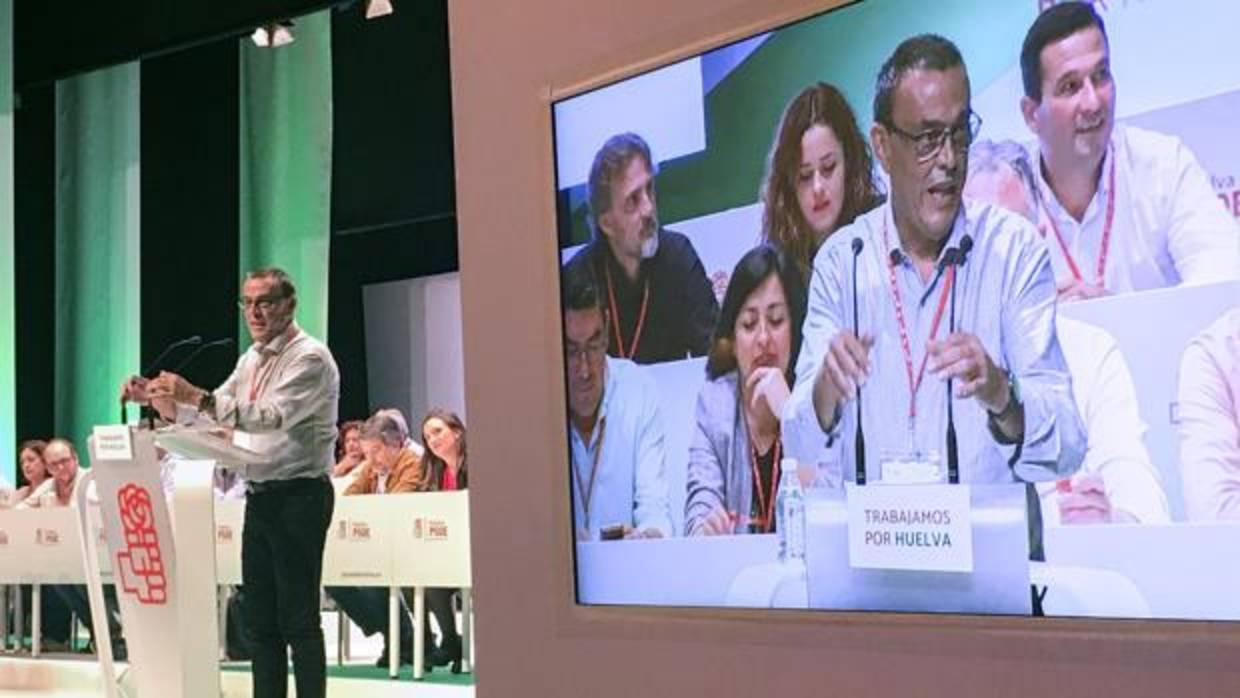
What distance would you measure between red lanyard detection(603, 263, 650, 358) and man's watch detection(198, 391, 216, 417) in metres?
1.67

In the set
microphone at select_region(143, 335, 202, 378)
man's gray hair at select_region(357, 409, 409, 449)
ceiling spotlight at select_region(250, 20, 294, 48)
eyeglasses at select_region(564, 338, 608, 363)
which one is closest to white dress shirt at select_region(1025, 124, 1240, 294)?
eyeglasses at select_region(564, 338, 608, 363)

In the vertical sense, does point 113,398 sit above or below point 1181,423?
above

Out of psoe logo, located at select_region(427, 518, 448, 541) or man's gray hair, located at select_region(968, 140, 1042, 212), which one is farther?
psoe logo, located at select_region(427, 518, 448, 541)

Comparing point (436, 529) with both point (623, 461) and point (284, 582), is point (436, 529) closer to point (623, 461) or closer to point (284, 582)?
point (284, 582)

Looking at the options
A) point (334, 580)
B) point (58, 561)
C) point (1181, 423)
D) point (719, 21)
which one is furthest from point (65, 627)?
point (1181, 423)

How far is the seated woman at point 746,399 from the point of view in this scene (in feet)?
7.50

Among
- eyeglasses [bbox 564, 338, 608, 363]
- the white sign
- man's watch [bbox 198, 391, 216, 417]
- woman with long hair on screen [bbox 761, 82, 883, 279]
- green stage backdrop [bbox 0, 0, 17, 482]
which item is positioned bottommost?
the white sign

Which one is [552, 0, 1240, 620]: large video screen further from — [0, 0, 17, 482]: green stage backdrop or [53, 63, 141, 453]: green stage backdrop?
[53, 63, 141, 453]: green stage backdrop

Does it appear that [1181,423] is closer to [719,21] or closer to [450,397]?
[719,21]

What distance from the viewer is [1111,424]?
1875mm

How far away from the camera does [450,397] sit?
1277 centimetres

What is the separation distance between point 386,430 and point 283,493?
3.06m

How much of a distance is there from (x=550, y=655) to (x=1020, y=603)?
1003mm

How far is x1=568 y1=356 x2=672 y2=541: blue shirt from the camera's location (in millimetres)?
2490
